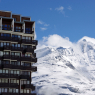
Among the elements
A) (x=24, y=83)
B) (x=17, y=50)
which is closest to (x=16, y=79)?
(x=24, y=83)

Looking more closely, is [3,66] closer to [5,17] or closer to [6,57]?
[6,57]

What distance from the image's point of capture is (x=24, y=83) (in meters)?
98.6

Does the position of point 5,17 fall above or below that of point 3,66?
above

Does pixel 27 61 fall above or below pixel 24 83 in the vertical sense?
above

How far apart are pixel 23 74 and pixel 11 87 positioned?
7.71 m

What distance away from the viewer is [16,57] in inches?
3890

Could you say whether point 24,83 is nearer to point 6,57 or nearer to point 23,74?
point 23,74

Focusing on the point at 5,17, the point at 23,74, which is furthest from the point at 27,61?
the point at 5,17

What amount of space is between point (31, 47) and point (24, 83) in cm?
1418

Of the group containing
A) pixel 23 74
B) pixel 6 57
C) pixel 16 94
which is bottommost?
pixel 16 94

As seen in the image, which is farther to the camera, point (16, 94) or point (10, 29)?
point (10, 29)

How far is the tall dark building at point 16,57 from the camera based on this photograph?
9525cm

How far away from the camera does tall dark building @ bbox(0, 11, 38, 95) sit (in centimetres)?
9525

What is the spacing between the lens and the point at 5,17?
102 metres
